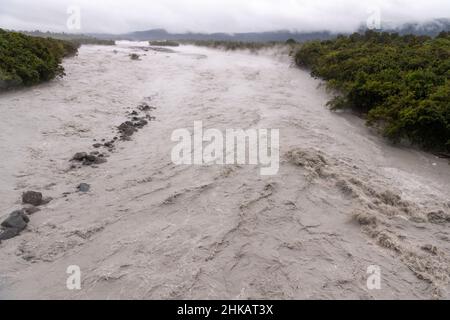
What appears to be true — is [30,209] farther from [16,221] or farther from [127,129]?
[127,129]

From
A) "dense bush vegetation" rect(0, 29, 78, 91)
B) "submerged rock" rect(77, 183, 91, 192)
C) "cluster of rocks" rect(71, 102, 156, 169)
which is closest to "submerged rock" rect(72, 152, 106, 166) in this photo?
"cluster of rocks" rect(71, 102, 156, 169)

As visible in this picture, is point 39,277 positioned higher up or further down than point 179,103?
further down

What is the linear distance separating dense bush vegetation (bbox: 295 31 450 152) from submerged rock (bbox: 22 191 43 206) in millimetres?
9512

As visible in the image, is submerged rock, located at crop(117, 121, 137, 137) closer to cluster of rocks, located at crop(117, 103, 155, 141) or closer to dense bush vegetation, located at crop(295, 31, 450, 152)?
cluster of rocks, located at crop(117, 103, 155, 141)

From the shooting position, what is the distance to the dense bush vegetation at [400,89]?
39.0 ft

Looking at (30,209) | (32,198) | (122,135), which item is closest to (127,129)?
(122,135)

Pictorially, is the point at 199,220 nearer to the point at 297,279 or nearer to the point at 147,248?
the point at 147,248

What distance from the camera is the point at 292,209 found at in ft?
25.0

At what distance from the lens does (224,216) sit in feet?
24.3

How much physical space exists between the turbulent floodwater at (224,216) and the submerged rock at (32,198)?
23 cm

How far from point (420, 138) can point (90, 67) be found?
18.9m

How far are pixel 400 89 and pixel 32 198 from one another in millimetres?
11753

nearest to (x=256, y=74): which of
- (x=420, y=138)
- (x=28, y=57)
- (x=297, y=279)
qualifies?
(x=28, y=57)

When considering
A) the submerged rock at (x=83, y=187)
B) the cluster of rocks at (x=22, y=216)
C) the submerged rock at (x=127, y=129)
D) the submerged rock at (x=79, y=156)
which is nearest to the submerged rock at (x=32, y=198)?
the cluster of rocks at (x=22, y=216)
